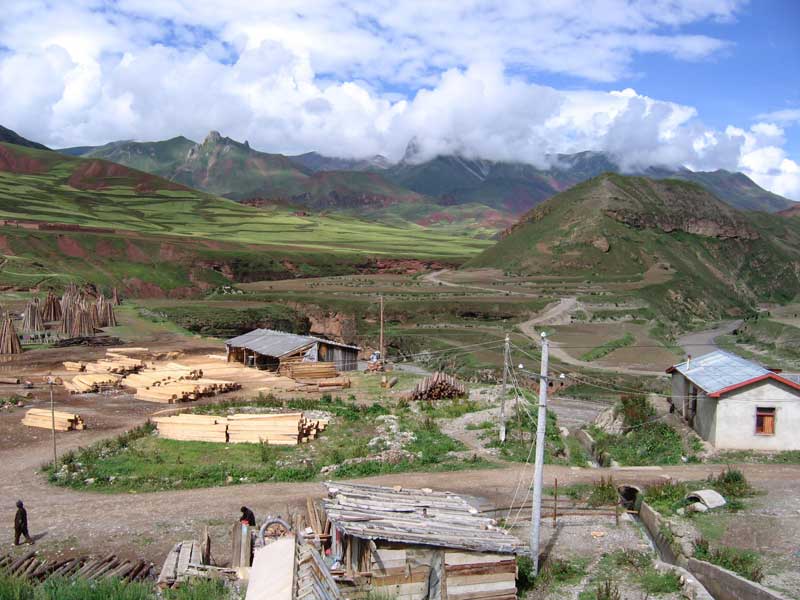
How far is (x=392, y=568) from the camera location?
455 inches

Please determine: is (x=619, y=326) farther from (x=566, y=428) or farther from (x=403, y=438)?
(x=403, y=438)

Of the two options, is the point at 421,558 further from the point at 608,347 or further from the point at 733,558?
the point at 608,347

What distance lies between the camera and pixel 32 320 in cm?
4875

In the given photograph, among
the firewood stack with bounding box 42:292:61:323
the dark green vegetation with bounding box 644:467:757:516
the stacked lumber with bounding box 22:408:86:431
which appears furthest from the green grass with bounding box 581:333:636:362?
the firewood stack with bounding box 42:292:61:323

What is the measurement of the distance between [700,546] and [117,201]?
145m

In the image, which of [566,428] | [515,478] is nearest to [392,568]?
[515,478]

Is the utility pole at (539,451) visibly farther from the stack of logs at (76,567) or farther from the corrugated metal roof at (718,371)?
the corrugated metal roof at (718,371)

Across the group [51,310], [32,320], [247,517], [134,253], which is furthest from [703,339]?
[134,253]

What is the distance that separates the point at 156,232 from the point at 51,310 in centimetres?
6023

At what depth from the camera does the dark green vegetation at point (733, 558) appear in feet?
42.8

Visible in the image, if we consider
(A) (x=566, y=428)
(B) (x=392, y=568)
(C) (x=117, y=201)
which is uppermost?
(C) (x=117, y=201)

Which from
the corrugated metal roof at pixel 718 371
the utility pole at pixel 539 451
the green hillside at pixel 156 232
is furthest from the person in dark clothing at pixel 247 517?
the green hillside at pixel 156 232

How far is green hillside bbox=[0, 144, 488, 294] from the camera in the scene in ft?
274

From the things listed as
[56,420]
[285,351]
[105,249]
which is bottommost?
[56,420]
